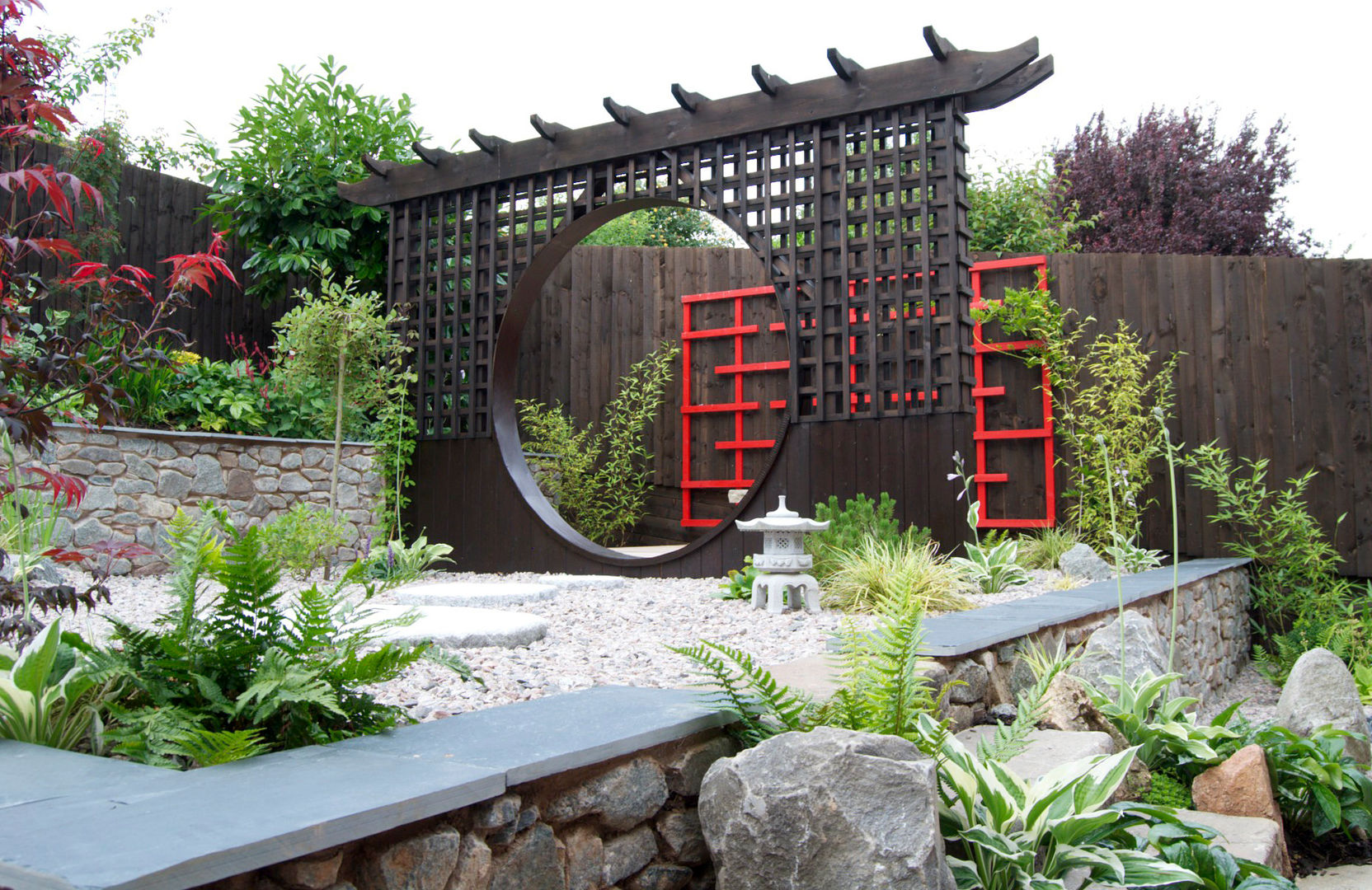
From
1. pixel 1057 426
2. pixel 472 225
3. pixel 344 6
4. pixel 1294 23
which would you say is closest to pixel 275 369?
pixel 472 225

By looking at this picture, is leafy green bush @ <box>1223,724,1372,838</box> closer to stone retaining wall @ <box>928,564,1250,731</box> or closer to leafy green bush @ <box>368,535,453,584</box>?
stone retaining wall @ <box>928,564,1250,731</box>

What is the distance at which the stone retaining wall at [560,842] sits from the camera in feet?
3.73

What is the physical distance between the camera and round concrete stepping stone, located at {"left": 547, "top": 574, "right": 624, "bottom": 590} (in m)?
4.68

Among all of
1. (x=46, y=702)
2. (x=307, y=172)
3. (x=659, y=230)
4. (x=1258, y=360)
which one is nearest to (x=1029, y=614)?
(x=46, y=702)

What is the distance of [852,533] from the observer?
427cm

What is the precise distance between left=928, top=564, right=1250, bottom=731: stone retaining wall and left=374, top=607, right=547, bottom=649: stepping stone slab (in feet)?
3.81

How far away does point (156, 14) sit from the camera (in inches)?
300

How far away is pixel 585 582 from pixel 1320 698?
3.05 meters

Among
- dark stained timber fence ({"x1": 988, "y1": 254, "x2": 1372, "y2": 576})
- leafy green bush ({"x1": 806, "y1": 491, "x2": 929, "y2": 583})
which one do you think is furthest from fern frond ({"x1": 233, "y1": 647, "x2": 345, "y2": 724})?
dark stained timber fence ({"x1": 988, "y1": 254, "x2": 1372, "y2": 576})

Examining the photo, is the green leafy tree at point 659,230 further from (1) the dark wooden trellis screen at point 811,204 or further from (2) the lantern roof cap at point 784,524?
(2) the lantern roof cap at point 784,524

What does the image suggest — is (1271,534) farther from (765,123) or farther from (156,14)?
(156,14)

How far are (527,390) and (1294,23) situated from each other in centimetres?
902

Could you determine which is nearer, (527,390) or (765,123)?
(765,123)

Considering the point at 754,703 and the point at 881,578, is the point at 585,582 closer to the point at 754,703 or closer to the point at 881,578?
the point at 881,578
